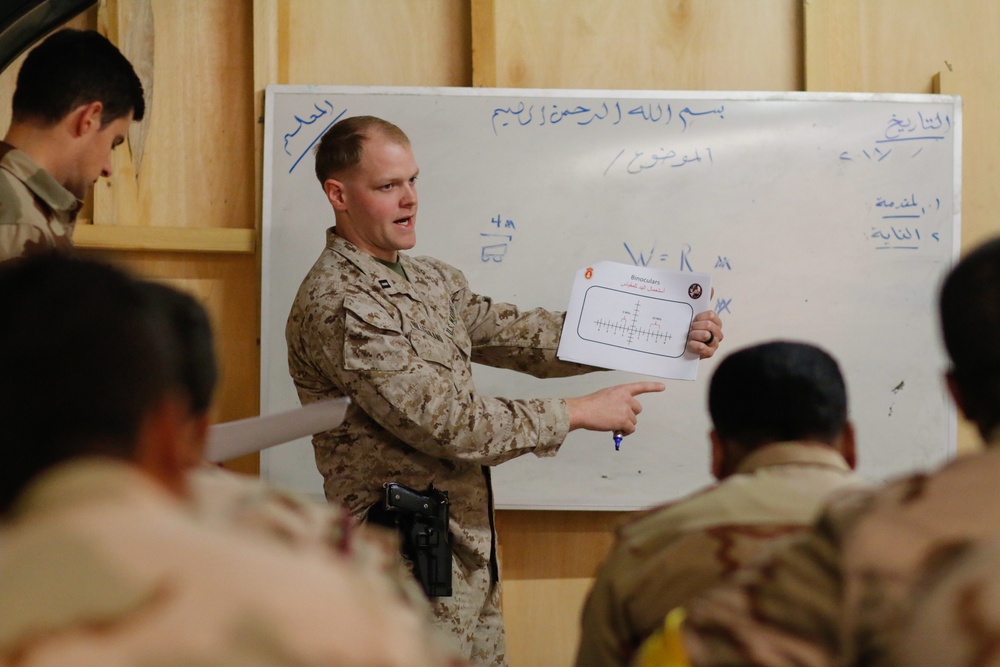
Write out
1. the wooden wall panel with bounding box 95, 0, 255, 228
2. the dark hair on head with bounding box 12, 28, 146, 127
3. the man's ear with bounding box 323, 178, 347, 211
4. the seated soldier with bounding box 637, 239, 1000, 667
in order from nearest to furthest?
1. the seated soldier with bounding box 637, 239, 1000, 667
2. the dark hair on head with bounding box 12, 28, 146, 127
3. the man's ear with bounding box 323, 178, 347, 211
4. the wooden wall panel with bounding box 95, 0, 255, 228

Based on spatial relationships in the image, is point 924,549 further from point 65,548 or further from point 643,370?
point 643,370

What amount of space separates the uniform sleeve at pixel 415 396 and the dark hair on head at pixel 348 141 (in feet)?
1.15

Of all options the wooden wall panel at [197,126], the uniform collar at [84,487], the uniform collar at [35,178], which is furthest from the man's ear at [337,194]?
the uniform collar at [84,487]

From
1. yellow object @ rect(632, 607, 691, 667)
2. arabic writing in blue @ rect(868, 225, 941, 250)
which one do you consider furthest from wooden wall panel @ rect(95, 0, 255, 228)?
yellow object @ rect(632, 607, 691, 667)

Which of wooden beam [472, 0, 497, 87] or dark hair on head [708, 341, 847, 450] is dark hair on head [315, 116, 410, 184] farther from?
dark hair on head [708, 341, 847, 450]

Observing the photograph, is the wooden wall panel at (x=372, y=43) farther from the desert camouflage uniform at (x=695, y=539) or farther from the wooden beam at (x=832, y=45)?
the desert camouflage uniform at (x=695, y=539)

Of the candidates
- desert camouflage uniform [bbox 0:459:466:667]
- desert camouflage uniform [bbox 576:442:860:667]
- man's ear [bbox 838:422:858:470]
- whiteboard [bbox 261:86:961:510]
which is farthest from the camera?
whiteboard [bbox 261:86:961:510]

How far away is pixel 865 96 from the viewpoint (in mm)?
2902

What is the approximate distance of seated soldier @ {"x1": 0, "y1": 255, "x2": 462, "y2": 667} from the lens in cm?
60

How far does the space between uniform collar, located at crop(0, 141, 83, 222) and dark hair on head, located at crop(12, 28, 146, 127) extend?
11 centimetres

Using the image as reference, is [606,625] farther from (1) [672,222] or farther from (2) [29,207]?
(1) [672,222]

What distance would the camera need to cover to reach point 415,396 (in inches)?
81.4

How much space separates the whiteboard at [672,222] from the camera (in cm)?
289

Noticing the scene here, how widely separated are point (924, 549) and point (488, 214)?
2.26 meters
